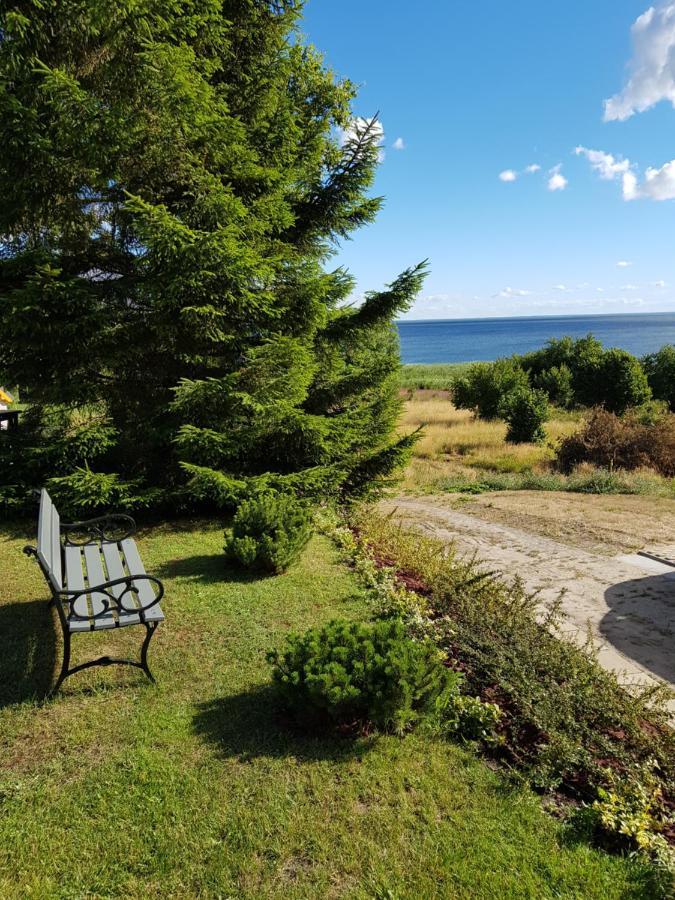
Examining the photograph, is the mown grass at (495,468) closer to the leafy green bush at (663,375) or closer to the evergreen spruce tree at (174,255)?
the evergreen spruce tree at (174,255)

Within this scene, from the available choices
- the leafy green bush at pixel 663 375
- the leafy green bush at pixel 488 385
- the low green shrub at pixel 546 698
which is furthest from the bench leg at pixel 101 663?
the leafy green bush at pixel 663 375

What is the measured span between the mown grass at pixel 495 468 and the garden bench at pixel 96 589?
942cm

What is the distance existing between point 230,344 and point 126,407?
2.07 meters

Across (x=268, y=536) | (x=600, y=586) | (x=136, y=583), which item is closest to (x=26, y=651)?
(x=136, y=583)

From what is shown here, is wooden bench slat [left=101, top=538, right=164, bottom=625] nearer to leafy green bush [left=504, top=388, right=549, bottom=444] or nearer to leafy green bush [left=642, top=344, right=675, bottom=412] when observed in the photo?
leafy green bush [left=504, top=388, right=549, bottom=444]

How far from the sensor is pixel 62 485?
285 inches

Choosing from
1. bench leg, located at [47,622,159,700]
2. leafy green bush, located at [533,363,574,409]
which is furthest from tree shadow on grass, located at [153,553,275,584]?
leafy green bush, located at [533,363,574,409]

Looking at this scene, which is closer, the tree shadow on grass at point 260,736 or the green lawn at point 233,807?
the green lawn at point 233,807

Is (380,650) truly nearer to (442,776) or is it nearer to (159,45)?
(442,776)

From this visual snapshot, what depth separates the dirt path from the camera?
5.12 meters

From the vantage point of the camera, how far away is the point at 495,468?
63.2ft

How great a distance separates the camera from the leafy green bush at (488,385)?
3075 centimetres

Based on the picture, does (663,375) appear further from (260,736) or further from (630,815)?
(260,736)

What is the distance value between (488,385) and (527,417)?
8.30 m
